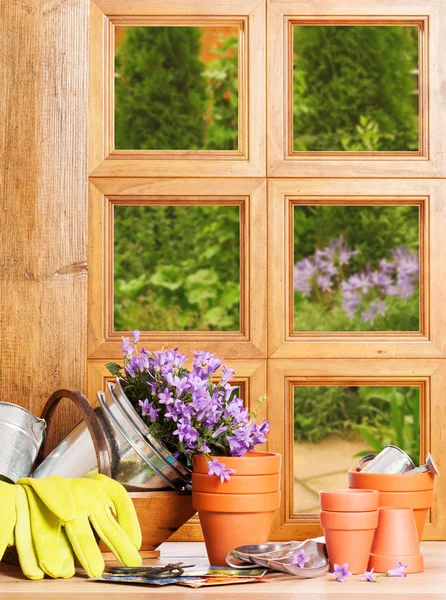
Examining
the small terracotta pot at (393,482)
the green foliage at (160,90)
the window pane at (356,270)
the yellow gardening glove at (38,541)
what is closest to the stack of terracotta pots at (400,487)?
the small terracotta pot at (393,482)

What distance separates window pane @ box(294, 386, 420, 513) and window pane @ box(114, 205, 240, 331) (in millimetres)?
381

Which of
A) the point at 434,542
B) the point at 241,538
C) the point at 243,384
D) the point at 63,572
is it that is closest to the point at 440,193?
the point at 243,384

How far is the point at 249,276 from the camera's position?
1.75 metres

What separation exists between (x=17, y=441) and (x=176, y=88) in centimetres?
140

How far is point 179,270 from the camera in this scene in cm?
264

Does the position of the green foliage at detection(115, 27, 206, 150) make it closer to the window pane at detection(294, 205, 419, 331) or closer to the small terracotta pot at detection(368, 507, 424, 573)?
the window pane at detection(294, 205, 419, 331)

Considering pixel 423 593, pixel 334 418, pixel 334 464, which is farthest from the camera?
pixel 334 418

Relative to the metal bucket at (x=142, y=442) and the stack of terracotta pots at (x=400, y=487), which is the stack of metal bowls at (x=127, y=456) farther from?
the stack of terracotta pots at (x=400, y=487)

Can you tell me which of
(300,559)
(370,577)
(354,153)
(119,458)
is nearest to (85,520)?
(119,458)

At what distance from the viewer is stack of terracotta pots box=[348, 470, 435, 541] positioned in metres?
1.45

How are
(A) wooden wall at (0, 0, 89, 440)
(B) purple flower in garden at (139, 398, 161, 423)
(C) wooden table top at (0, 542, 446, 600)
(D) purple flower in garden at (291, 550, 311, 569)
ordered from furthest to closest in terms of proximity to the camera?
(A) wooden wall at (0, 0, 89, 440) < (B) purple flower in garden at (139, 398, 161, 423) < (D) purple flower in garden at (291, 550, 311, 569) < (C) wooden table top at (0, 542, 446, 600)

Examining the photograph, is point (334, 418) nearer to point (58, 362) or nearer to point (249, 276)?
point (249, 276)

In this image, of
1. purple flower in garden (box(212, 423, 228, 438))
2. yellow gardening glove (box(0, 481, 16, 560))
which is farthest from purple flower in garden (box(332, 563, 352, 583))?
yellow gardening glove (box(0, 481, 16, 560))

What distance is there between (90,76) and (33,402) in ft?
2.40
